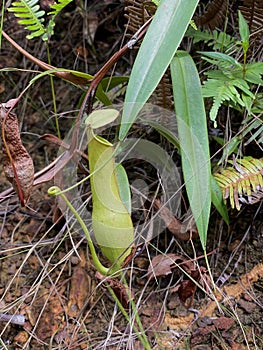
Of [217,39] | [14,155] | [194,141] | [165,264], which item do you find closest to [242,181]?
[194,141]

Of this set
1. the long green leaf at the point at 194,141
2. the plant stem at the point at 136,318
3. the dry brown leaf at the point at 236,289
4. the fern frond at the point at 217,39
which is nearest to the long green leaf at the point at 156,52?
the long green leaf at the point at 194,141

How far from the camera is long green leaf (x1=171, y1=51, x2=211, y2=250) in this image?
0.88 m

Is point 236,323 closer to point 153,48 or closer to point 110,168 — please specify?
point 110,168

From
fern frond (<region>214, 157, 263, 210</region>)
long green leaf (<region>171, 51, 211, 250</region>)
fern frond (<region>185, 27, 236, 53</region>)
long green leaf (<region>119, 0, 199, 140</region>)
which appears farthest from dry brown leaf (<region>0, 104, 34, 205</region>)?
fern frond (<region>185, 27, 236, 53</region>)

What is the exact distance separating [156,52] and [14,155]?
1.05ft

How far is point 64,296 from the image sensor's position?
1095 millimetres

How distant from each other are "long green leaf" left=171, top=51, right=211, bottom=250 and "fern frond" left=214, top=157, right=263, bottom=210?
10 cm

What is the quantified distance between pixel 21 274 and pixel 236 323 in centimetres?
52

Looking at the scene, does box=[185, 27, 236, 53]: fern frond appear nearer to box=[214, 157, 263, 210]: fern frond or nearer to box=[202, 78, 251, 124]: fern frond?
box=[202, 78, 251, 124]: fern frond

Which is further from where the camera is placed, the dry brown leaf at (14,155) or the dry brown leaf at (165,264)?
the dry brown leaf at (165,264)

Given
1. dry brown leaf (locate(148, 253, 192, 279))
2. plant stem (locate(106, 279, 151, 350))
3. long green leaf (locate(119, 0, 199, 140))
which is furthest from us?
dry brown leaf (locate(148, 253, 192, 279))

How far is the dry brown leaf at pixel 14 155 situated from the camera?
0.83m

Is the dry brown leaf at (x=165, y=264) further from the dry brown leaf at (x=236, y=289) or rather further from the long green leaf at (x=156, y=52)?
the long green leaf at (x=156, y=52)

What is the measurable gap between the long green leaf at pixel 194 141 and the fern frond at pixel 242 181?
101 millimetres
